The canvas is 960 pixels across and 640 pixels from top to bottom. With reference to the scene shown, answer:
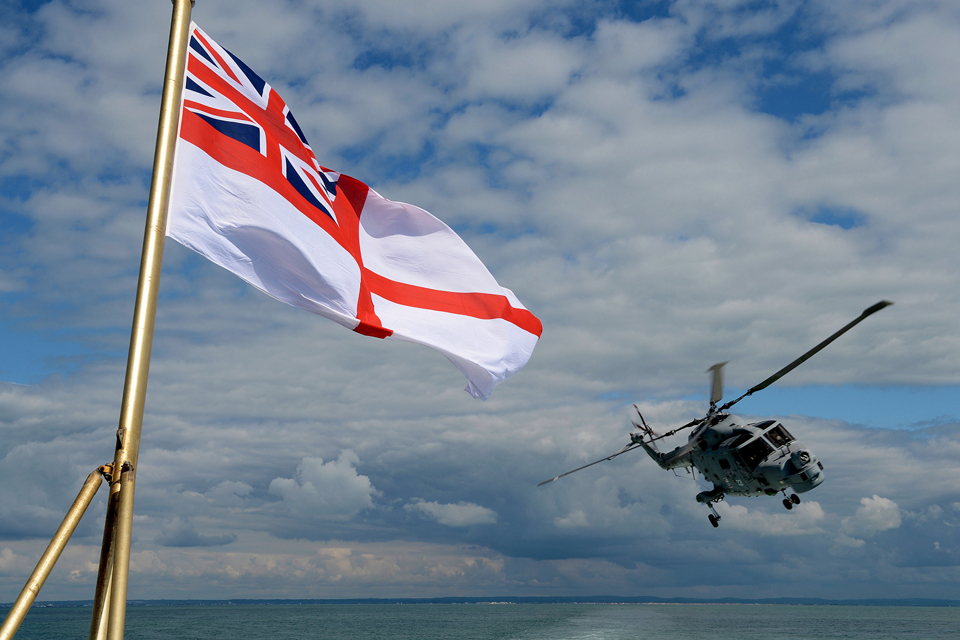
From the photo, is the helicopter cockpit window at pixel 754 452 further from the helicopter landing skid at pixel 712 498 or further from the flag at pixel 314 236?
the flag at pixel 314 236

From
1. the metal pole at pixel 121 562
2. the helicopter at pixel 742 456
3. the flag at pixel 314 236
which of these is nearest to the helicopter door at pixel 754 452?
the helicopter at pixel 742 456

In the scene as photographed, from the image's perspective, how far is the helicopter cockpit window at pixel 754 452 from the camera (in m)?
30.2

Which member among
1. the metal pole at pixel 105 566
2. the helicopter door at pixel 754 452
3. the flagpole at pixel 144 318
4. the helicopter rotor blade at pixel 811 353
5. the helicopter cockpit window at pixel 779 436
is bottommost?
the metal pole at pixel 105 566

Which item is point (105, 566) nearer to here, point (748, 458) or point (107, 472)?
point (107, 472)

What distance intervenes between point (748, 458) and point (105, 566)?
29131mm

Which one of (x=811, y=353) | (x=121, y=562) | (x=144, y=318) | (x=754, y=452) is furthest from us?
(x=754, y=452)

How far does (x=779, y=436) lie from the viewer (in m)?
30.5

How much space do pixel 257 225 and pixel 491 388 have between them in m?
4.20

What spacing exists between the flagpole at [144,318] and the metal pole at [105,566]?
38 millimetres

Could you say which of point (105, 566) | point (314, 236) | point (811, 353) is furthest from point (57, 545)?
point (811, 353)

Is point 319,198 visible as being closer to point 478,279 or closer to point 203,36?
point 203,36

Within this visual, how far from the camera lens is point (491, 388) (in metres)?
10.8

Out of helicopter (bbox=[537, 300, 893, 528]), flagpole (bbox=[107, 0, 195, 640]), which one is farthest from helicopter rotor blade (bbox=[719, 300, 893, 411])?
flagpole (bbox=[107, 0, 195, 640])

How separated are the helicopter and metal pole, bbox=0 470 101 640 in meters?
22.7
